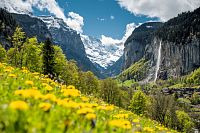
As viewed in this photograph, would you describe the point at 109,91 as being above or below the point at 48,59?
below

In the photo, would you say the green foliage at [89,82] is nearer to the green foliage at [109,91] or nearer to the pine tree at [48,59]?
the green foliage at [109,91]

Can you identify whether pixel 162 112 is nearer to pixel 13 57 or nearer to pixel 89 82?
pixel 89 82

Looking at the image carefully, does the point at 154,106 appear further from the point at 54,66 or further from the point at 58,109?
the point at 58,109

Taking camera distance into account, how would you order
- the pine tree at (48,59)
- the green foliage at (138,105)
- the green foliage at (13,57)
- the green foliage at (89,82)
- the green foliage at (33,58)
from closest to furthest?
1. the pine tree at (48,59)
2. the green foliage at (33,58)
3. the green foliage at (13,57)
4. the green foliage at (138,105)
5. the green foliage at (89,82)

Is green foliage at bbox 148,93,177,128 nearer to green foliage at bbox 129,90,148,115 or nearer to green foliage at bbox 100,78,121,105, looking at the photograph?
green foliage at bbox 100,78,121,105

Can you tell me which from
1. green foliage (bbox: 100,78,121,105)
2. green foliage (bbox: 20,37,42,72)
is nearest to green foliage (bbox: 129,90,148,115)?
green foliage (bbox: 100,78,121,105)

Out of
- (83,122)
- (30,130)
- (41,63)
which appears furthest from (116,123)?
(41,63)

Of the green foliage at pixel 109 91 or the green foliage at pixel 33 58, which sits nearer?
the green foliage at pixel 33 58

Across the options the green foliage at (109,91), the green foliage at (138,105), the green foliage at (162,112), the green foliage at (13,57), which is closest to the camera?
the green foliage at (13,57)

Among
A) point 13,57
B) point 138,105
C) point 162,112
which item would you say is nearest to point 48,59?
point 13,57

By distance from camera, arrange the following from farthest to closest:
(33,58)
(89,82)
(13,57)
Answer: (89,82)
(13,57)
(33,58)

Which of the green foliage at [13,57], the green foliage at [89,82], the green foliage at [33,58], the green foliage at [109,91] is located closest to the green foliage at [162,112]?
the green foliage at [109,91]

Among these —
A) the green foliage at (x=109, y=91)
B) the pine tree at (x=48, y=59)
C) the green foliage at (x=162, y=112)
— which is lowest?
the green foliage at (x=162, y=112)

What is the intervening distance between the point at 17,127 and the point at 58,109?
5.43 ft
